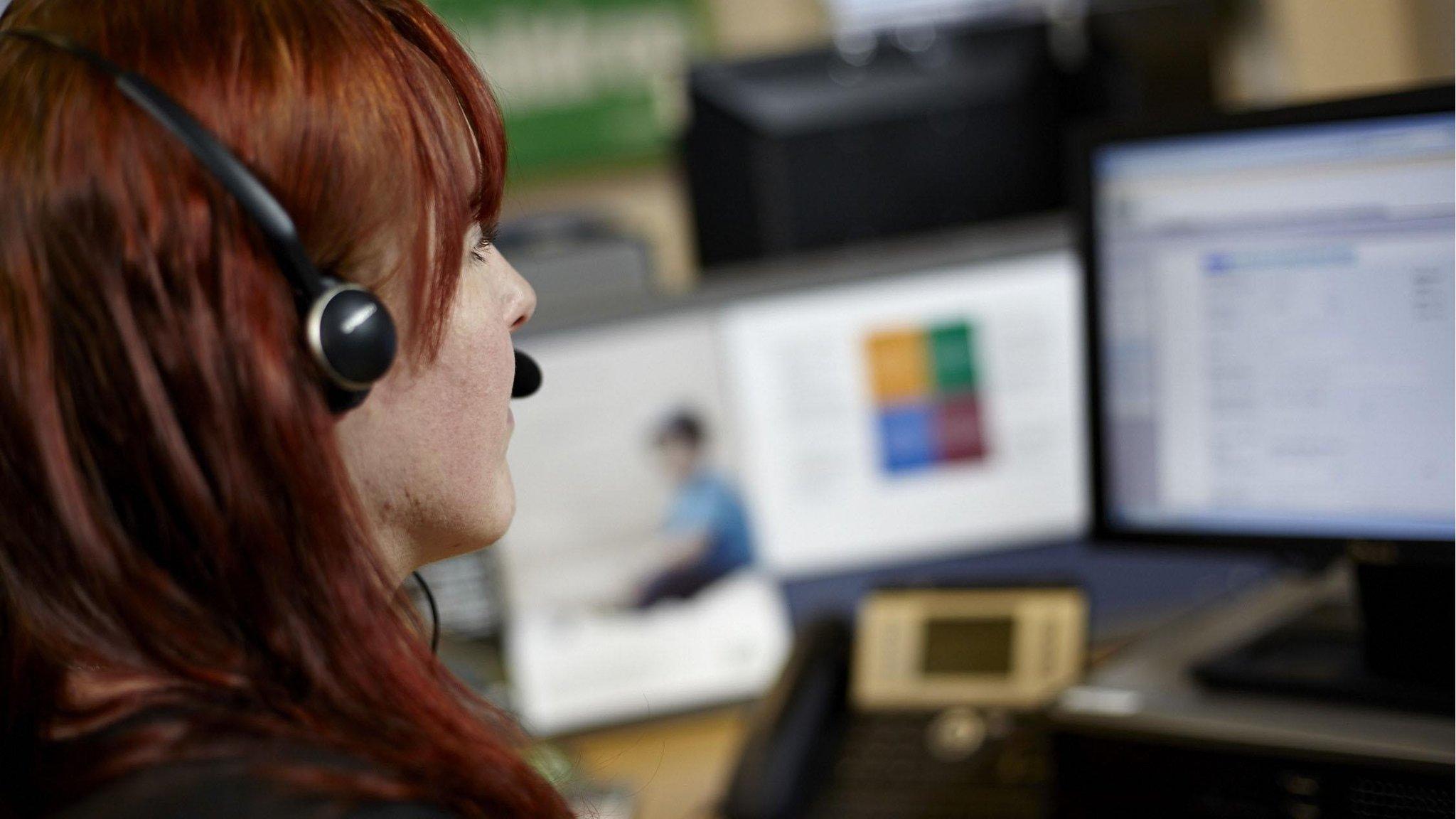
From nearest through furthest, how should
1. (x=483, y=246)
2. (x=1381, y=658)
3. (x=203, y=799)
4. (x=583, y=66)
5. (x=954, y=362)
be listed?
1. (x=203, y=799)
2. (x=483, y=246)
3. (x=1381, y=658)
4. (x=954, y=362)
5. (x=583, y=66)

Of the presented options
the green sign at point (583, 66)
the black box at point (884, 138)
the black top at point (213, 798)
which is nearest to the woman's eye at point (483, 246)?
the black top at point (213, 798)

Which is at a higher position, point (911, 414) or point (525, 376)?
point (525, 376)

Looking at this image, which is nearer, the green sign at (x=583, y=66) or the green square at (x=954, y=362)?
the green square at (x=954, y=362)

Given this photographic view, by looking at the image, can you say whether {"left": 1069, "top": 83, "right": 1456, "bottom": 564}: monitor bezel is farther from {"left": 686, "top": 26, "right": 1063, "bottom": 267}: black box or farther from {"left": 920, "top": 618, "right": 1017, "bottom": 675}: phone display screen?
{"left": 686, "top": 26, "right": 1063, "bottom": 267}: black box

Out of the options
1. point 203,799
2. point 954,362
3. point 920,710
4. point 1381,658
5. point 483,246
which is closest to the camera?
point 203,799

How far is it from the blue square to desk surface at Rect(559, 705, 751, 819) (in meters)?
0.28

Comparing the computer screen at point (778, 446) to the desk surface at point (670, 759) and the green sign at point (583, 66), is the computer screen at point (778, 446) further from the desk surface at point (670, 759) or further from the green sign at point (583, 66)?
the green sign at point (583, 66)

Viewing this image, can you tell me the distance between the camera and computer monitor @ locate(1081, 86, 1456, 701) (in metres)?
0.76

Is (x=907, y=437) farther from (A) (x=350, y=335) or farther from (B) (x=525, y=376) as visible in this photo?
(A) (x=350, y=335)

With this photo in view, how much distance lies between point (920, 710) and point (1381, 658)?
0.39 meters

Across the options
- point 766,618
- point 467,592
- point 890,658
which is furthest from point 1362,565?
point 467,592

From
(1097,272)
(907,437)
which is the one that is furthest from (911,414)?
(1097,272)

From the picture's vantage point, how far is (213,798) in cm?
40

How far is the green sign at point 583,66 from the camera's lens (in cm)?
307
